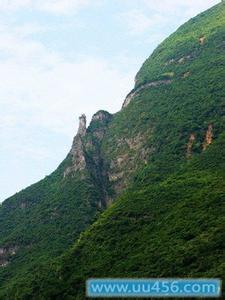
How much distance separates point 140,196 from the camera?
9369 centimetres

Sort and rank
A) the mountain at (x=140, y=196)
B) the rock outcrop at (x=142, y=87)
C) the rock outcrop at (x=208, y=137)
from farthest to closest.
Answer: the rock outcrop at (x=142, y=87) → the rock outcrop at (x=208, y=137) → the mountain at (x=140, y=196)

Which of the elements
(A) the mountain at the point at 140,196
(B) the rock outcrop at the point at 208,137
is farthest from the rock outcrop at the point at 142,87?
(B) the rock outcrop at the point at 208,137

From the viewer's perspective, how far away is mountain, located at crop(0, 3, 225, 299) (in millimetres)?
75500

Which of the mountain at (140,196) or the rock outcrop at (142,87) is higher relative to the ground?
the rock outcrop at (142,87)

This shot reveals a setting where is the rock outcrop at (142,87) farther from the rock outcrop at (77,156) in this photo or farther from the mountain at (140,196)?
the rock outcrop at (77,156)

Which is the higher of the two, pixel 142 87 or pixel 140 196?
pixel 142 87

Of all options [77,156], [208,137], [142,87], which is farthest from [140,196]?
[142,87]

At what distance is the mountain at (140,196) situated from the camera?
2972 inches

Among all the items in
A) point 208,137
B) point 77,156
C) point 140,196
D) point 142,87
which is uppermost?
point 142,87

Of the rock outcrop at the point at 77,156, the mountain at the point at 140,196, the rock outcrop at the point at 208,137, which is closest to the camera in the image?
the mountain at the point at 140,196

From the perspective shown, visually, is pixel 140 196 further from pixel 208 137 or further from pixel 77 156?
pixel 77 156

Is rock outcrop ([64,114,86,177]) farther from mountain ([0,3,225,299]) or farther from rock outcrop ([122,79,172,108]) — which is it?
rock outcrop ([122,79,172,108])

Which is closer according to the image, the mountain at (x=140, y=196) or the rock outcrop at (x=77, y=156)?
the mountain at (x=140, y=196)

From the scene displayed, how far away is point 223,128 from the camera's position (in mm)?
109062
